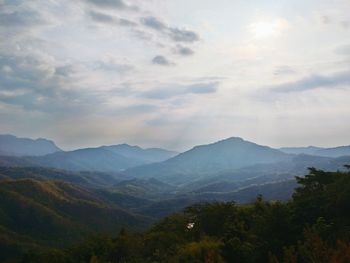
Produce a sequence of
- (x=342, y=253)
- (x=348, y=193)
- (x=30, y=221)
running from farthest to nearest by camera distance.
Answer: (x=30, y=221), (x=348, y=193), (x=342, y=253)

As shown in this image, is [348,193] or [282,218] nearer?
[282,218]

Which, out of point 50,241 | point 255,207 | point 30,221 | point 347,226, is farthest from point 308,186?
point 30,221

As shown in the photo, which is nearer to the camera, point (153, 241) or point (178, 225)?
point (153, 241)

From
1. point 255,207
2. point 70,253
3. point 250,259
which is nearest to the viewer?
point 250,259

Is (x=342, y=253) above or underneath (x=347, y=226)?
above

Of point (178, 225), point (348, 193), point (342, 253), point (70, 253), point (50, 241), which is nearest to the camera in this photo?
point (342, 253)

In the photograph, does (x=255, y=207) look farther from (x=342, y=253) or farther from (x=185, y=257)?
(x=342, y=253)

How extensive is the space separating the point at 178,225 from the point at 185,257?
1710 centimetres

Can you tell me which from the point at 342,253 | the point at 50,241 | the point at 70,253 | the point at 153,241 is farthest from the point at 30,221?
the point at 342,253

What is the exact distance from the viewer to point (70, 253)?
46.5 metres

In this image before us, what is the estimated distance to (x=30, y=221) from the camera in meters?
198

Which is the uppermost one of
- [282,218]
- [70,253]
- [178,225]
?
[282,218]

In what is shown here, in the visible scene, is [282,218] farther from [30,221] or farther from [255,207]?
[30,221]

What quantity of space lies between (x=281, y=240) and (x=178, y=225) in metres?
19.4
